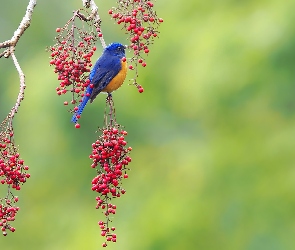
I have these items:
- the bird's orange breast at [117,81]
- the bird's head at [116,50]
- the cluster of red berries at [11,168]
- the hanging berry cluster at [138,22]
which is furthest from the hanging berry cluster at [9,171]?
the bird's head at [116,50]

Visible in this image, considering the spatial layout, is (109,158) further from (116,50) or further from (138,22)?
(116,50)

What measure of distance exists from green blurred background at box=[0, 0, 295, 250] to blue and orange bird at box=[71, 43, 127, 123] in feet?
12.5

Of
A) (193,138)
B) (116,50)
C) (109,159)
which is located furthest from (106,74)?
(193,138)

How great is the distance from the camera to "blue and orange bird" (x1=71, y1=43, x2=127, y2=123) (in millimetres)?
4807

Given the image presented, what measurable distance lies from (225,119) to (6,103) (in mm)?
5017

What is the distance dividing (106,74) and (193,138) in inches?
307

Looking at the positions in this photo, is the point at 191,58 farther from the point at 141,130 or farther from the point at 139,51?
the point at 139,51

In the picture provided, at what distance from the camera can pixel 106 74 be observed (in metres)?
4.96

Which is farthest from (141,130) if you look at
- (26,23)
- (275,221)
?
(26,23)

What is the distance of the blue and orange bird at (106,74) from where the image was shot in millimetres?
4807

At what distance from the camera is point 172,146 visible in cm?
1316

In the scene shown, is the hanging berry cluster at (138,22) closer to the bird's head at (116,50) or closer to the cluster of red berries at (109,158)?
the cluster of red berries at (109,158)

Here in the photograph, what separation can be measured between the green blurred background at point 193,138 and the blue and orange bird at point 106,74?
3.81m

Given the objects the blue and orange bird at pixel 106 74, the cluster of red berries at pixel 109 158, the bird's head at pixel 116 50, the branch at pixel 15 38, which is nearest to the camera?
the cluster of red berries at pixel 109 158
